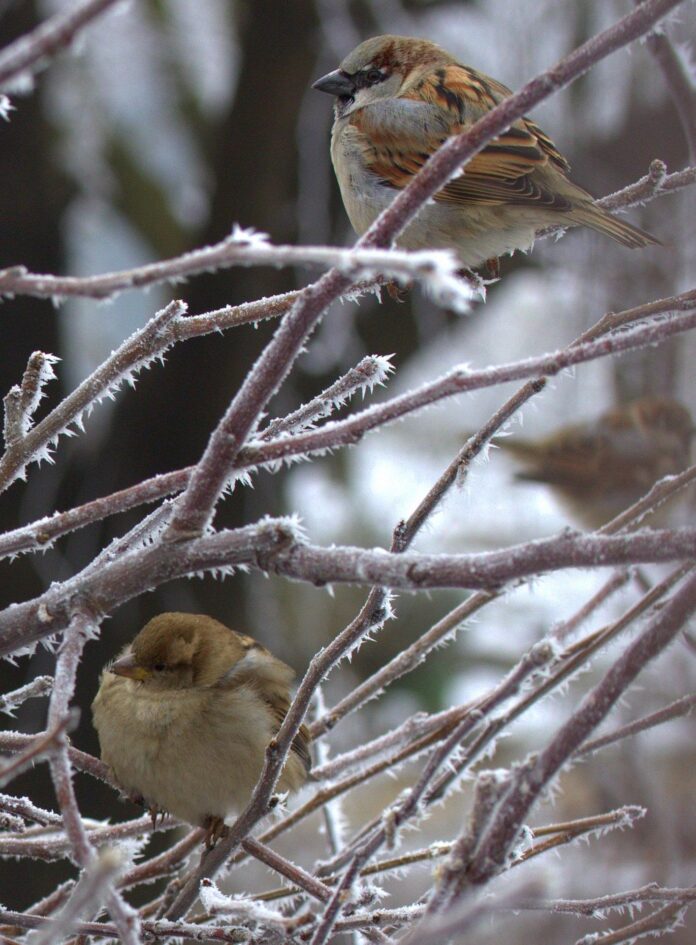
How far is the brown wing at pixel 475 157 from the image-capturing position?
9.16 feet

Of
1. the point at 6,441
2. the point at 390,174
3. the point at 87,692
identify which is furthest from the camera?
the point at 87,692

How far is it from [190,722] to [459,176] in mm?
1408

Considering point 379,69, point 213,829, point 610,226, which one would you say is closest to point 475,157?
point 610,226

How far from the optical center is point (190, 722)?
7.24 feet

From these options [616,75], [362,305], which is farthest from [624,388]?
[616,75]

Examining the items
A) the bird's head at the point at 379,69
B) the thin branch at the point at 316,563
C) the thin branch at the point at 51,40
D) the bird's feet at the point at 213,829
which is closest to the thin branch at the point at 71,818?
the thin branch at the point at 316,563

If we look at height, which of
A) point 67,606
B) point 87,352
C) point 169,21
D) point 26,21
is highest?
point 169,21

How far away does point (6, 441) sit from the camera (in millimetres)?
1562

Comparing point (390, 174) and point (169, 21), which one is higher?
point (169, 21)

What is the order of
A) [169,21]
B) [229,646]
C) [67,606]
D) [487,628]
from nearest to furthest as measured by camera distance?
1. [67,606]
2. [229,646]
3. [169,21]
4. [487,628]

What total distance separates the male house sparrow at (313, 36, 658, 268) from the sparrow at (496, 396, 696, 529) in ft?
4.68

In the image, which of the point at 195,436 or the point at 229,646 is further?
the point at 195,436

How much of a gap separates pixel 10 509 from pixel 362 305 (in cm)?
194

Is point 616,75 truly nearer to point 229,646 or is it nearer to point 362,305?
point 362,305
